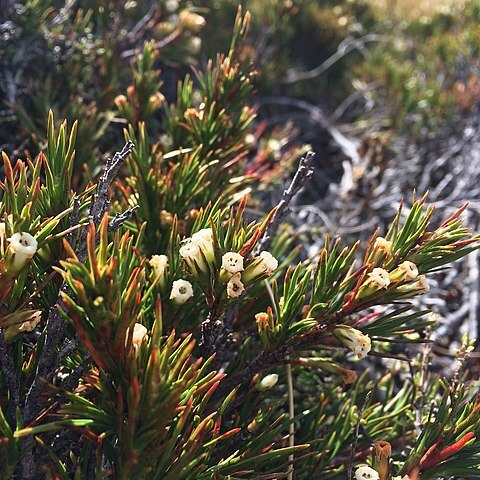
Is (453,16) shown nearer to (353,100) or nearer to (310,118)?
(353,100)

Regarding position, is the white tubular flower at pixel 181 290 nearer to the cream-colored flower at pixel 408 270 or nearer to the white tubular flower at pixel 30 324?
the white tubular flower at pixel 30 324

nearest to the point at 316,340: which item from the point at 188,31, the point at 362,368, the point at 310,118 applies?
the point at 362,368

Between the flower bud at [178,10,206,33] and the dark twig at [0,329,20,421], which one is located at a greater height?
the flower bud at [178,10,206,33]

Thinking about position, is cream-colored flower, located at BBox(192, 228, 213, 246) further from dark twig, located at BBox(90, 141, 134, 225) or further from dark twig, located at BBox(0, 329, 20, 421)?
dark twig, located at BBox(0, 329, 20, 421)

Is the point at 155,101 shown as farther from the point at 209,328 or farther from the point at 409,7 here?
the point at 409,7

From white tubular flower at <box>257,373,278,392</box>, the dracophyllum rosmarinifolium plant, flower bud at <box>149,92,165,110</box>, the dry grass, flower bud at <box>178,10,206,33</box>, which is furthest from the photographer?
the dry grass

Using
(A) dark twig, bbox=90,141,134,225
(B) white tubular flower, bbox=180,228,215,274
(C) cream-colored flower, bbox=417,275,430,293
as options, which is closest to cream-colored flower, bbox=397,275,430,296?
(C) cream-colored flower, bbox=417,275,430,293

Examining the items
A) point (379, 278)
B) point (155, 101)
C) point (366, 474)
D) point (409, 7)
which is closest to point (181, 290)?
point (379, 278)
